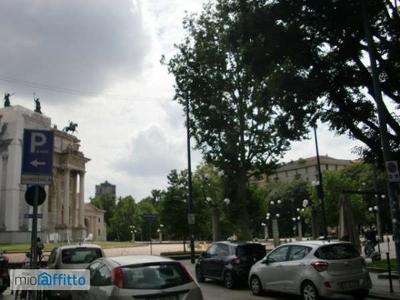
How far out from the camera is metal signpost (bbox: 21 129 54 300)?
375 inches

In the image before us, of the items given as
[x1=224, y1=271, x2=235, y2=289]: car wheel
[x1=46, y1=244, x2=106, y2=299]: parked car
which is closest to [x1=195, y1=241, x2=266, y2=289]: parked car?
[x1=224, y1=271, x2=235, y2=289]: car wheel

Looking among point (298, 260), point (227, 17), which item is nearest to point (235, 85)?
point (227, 17)

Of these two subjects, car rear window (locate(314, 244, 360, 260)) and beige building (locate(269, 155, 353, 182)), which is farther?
beige building (locate(269, 155, 353, 182))

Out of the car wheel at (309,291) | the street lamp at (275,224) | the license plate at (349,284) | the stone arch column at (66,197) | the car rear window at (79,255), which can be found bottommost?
the car wheel at (309,291)

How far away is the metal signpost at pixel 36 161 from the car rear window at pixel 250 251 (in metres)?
7.36

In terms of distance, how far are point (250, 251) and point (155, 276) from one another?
27.8 ft

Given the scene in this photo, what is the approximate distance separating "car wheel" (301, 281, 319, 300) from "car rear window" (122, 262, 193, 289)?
4840 mm

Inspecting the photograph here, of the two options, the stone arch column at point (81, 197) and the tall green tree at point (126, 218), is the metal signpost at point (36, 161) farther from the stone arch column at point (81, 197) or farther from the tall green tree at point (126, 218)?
the tall green tree at point (126, 218)

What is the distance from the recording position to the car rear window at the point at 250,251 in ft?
49.6

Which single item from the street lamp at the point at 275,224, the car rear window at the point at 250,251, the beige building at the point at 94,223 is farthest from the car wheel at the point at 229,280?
the beige building at the point at 94,223

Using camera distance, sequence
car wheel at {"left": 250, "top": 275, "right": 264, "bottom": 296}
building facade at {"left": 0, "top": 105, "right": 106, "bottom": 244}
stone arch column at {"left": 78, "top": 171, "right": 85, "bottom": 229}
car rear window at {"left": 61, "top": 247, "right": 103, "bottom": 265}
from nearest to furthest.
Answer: car rear window at {"left": 61, "top": 247, "right": 103, "bottom": 265}, car wheel at {"left": 250, "top": 275, "right": 264, "bottom": 296}, building facade at {"left": 0, "top": 105, "right": 106, "bottom": 244}, stone arch column at {"left": 78, "top": 171, "right": 85, "bottom": 229}

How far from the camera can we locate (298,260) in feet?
38.7

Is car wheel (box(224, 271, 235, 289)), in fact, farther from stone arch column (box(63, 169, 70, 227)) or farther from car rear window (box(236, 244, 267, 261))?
stone arch column (box(63, 169, 70, 227))

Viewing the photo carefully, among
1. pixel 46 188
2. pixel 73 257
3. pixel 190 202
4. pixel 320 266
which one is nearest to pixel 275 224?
pixel 190 202
